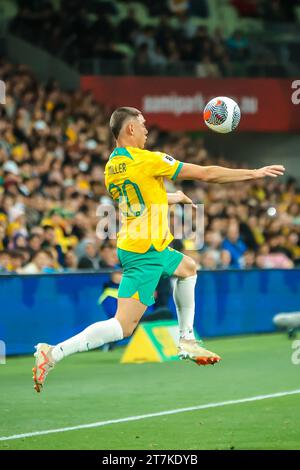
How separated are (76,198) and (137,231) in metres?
11.3

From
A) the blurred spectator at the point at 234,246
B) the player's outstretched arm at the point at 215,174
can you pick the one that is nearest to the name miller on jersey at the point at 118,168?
the player's outstretched arm at the point at 215,174

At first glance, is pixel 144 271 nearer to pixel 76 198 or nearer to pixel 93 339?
pixel 93 339

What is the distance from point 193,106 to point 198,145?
102 centimetres

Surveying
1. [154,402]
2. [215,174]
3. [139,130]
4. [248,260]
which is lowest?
[154,402]

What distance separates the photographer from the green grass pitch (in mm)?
9547

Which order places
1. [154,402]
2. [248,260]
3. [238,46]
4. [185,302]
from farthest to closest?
[238,46] < [248,260] < [154,402] < [185,302]

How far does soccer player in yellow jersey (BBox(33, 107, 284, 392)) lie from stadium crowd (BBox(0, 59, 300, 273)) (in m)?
7.50

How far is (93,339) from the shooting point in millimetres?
9992

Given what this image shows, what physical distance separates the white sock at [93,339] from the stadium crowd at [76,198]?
7.71 m

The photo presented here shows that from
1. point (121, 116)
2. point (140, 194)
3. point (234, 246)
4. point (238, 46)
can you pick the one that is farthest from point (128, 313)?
point (238, 46)

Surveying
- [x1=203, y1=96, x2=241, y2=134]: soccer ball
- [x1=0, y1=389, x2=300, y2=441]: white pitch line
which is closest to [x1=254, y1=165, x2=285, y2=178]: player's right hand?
→ [x1=203, y1=96, x2=241, y2=134]: soccer ball

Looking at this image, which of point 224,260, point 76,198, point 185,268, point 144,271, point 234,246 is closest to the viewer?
point 144,271

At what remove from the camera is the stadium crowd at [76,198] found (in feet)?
63.5

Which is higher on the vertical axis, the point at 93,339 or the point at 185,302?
the point at 185,302
